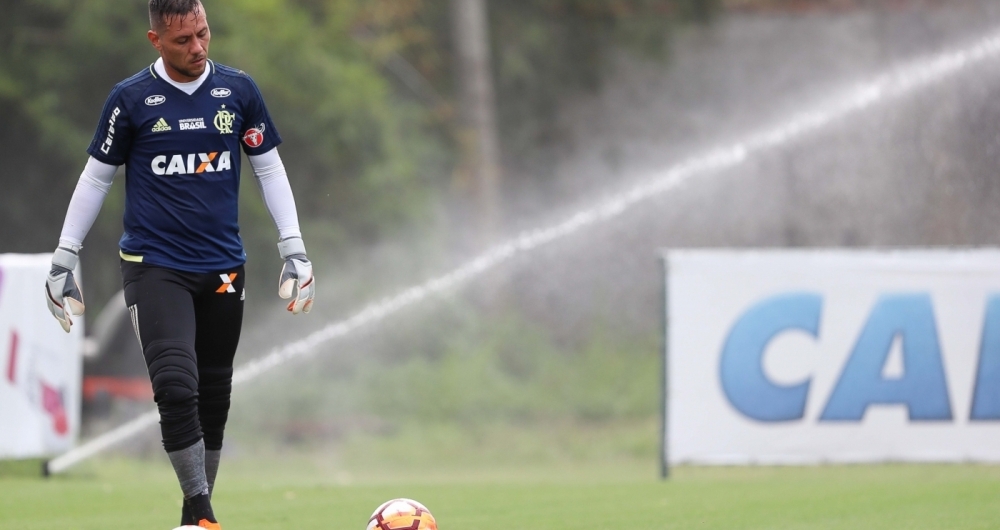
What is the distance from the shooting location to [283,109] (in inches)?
770

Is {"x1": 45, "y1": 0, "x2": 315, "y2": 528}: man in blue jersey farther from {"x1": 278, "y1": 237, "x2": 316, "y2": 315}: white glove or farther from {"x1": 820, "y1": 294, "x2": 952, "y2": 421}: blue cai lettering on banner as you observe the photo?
{"x1": 820, "y1": 294, "x2": 952, "y2": 421}: blue cai lettering on banner

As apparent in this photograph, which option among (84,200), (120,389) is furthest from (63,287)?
(120,389)

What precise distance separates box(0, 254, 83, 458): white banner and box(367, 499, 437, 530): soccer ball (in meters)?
5.50

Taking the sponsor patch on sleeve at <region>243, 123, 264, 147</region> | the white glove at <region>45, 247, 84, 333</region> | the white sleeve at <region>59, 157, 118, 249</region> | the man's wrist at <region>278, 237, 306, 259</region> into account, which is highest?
the sponsor patch on sleeve at <region>243, 123, 264, 147</region>

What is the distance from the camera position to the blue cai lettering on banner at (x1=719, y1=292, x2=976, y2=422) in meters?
9.88

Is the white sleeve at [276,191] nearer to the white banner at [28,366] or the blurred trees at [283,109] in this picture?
the white banner at [28,366]

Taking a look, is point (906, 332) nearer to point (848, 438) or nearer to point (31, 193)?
point (848, 438)

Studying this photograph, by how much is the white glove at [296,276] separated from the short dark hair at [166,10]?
1.06 meters

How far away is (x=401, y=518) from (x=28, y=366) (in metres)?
5.88

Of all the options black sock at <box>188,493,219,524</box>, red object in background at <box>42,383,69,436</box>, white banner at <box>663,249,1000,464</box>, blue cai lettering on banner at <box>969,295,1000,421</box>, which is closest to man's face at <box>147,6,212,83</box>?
black sock at <box>188,493,219,524</box>

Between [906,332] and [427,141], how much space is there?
13119mm

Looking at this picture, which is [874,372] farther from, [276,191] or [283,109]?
[283,109]

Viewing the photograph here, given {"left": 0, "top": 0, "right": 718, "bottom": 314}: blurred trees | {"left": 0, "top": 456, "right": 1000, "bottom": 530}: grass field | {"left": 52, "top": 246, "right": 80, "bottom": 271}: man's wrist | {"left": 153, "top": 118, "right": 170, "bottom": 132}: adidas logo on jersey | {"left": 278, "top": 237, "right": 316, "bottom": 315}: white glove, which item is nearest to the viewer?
{"left": 153, "top": 118, "right": 170, "bottom": 132}: adidas logo on jersey

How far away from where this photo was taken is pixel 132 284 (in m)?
5.45
